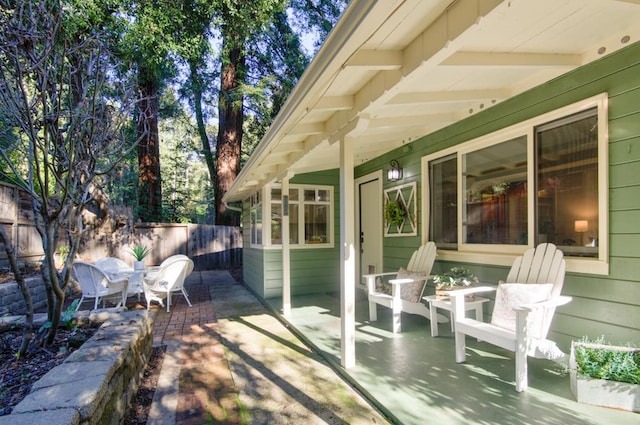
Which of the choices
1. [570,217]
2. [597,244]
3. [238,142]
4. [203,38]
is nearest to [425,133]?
[570,217]

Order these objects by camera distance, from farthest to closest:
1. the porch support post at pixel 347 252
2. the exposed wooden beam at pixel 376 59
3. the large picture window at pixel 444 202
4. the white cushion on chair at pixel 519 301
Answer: the large picture window at pixel 444 202, the porch support post at pixel 347 252, the white cushion on chair at pixel 519 301, the exposed wooden beam at pixel 376 59

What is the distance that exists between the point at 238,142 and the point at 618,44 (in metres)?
9.10

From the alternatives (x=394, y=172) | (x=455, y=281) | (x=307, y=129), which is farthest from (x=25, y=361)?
(x=394, y=172)

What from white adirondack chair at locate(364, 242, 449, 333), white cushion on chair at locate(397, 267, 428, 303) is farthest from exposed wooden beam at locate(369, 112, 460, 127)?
white cushion on chair at locate(397, 267, 428, 303)

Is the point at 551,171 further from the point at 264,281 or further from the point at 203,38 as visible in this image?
the point at 203,38

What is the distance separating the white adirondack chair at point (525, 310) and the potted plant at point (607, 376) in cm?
18

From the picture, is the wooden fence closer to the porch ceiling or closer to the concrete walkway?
the concrete walkway

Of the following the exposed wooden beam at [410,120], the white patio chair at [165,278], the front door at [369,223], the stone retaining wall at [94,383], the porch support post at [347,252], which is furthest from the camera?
Result: the front door at [369,223]

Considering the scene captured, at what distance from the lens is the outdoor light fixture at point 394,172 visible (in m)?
4.52

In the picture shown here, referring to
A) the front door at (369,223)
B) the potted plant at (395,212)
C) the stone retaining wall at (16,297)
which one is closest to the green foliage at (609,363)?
the potted plant at (395,212)

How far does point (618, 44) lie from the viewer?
2.19m

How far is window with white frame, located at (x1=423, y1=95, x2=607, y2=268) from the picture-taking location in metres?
2.44

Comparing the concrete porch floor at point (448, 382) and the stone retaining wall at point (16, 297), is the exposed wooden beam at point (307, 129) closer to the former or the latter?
the concrete porch floor at point (448, 382)

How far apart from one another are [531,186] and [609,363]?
142cm
